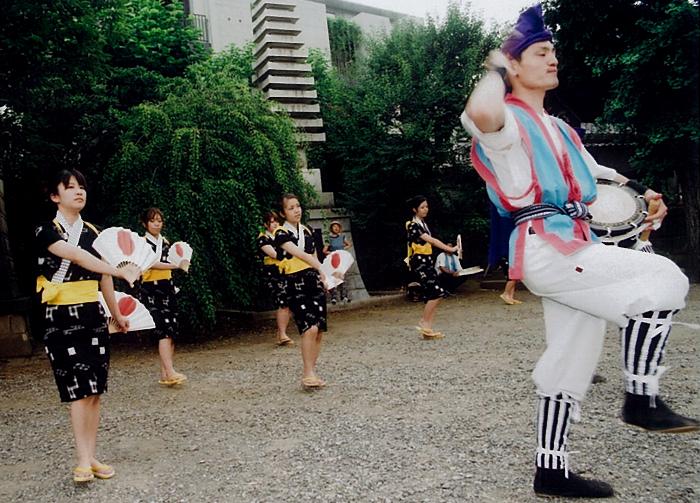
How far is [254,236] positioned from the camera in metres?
8.88

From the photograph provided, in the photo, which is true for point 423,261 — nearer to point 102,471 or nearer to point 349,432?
point 349,432

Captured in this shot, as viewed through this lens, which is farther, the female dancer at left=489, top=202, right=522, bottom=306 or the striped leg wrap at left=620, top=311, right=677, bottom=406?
the female dancer at left=489, top=202, right=522, bottom=306

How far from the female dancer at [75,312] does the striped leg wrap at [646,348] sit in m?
2.72

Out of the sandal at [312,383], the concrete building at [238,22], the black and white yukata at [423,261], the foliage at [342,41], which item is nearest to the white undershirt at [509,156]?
the sandal at [312,383]

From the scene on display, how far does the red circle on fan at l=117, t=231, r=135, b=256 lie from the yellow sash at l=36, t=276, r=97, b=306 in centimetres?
30

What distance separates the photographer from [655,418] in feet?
8.38

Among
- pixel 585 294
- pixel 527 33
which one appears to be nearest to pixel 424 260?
pixel 527 33

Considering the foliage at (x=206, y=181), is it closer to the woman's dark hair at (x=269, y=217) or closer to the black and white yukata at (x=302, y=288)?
the woman's dark hair at (x=269, y=217)

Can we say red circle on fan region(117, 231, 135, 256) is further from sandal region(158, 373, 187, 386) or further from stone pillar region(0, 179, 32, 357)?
stone pillar region(0, 179, 32, 357)

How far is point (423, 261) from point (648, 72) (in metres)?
6.48

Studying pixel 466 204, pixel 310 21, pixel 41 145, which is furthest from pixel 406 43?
pixel 41 145

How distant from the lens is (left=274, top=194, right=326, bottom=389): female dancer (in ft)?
18.2

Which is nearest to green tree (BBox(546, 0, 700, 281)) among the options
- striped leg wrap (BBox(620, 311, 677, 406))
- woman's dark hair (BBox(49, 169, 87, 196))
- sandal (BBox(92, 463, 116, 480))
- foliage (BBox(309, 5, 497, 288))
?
foliage (BBox(309, 5, 497, 288))

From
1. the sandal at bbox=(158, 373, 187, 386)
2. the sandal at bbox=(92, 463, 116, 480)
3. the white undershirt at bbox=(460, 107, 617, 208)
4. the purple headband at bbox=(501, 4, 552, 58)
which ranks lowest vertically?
the sandal at bbox=(158, 373, 187, 386)
